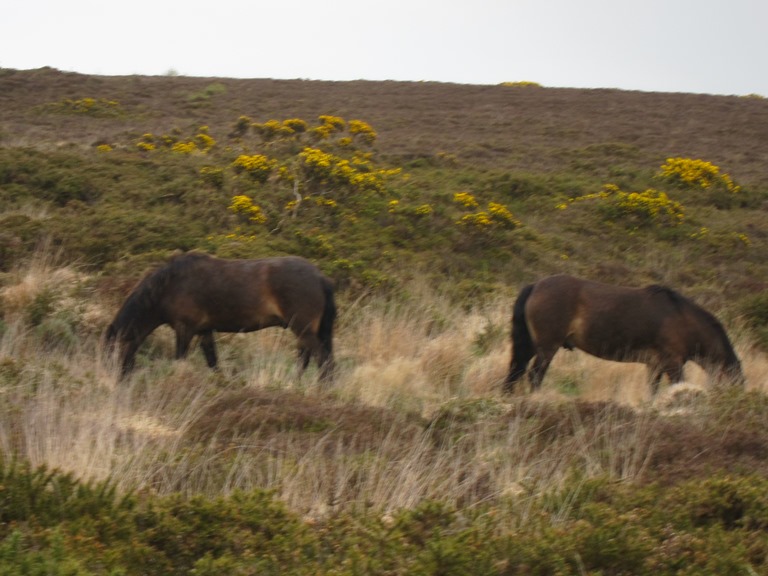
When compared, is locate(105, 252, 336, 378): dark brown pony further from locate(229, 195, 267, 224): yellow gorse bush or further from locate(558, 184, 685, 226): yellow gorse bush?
locate(558, 184, 685, 226): yellow gorse bush

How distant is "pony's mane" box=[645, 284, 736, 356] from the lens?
31.4 ft

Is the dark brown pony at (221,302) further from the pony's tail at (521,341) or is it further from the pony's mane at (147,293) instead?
the pony's tail at (521,341)

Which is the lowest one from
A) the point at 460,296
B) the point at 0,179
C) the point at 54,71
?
the point at 460,296

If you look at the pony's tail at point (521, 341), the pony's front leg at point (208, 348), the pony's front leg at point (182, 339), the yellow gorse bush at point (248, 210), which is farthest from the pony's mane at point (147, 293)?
the yellow gorse bush at point (248, 210)

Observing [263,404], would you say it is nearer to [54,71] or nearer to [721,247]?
[721,247]

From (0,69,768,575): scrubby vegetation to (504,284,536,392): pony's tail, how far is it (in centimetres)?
36

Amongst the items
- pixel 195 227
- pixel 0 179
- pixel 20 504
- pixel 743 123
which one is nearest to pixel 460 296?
pixel 195 227

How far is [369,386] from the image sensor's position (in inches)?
331

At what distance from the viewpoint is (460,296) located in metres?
14.0

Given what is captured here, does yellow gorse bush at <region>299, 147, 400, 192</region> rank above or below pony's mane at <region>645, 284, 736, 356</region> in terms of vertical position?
above

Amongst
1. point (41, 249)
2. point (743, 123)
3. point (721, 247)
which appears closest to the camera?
point (41, 249)

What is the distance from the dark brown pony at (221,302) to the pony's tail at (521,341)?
2.02 metres

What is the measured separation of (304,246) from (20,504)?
35.8ft

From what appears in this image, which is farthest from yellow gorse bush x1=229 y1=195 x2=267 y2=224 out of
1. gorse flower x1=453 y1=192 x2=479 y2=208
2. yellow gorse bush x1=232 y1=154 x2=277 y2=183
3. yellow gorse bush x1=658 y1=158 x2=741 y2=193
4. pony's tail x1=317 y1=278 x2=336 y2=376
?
yellow gorse bush x1=658 y1=158 x2=741 y2=193
